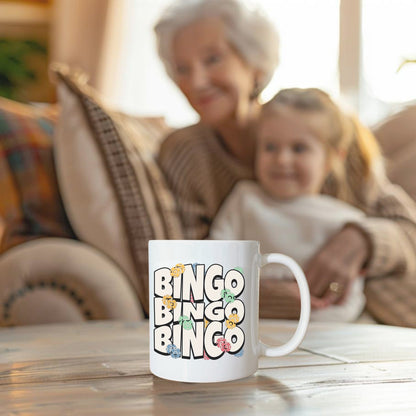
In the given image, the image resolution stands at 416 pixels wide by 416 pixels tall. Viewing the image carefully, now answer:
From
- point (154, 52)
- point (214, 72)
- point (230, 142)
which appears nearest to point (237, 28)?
point (214, 72)

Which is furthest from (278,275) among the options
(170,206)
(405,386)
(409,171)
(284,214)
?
(405,386)

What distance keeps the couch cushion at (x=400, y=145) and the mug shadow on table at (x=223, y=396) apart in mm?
1066

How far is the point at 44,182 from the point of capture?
51.4 inches

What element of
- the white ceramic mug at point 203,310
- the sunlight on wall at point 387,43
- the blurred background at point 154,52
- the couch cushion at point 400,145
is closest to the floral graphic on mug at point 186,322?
the white ceramic mug at point 203,310

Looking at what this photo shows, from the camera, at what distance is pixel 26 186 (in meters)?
1.29

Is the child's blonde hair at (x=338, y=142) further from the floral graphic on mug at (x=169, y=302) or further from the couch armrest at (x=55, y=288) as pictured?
the floral graphic on mug at (x=169, y=302)

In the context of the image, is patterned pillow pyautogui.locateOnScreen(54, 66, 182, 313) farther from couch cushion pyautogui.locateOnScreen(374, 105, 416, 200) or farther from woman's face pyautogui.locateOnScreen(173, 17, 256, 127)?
couch cushion pyautogui.locateOnScreen(374, 105, 416, 200)

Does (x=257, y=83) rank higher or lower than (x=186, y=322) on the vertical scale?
higher

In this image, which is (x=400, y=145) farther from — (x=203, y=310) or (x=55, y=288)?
(x=203, y=310)

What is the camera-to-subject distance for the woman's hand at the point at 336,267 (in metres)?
1.15

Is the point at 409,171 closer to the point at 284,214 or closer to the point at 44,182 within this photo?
the point at 284,214

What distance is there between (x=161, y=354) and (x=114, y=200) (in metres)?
0.72

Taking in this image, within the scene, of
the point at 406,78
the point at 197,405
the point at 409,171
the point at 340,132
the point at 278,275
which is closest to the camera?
the point at 197,405

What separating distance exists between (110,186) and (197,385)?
2.50 ft
